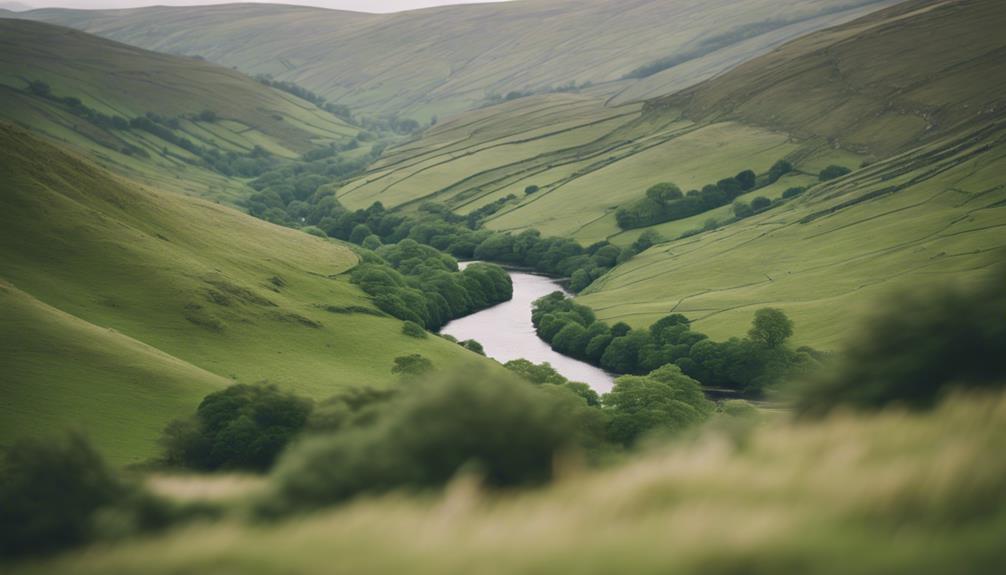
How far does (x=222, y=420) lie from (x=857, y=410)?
47725mm

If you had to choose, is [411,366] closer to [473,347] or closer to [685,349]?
[473,347]

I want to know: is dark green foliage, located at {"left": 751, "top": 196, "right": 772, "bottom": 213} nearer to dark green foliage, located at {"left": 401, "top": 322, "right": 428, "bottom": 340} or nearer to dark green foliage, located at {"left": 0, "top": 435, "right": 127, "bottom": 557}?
dark green foliage, located at {"left": 401, "top": 322, "right": 428, "bottom": 340}

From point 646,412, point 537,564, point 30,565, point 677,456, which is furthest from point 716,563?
point 646,412

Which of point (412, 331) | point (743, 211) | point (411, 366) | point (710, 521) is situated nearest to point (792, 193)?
point (743, 211)

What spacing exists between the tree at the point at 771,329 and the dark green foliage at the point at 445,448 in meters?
97.6

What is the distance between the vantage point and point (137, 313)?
→ 95062 millimetres

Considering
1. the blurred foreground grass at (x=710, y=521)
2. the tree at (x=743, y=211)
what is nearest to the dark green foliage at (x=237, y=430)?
the blurred foreground grass at (x=710, y=521)

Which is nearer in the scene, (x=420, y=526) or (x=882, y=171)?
(x=420, y=526)

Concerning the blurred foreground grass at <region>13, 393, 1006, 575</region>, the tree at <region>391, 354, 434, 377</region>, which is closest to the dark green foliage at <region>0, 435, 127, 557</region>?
the blurred foreground grass at <region>13, 393, 1006, 575</region>

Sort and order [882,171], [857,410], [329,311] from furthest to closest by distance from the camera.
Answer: [882,171], [329,311], [857,410]

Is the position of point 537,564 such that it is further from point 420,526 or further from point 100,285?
point 100,285

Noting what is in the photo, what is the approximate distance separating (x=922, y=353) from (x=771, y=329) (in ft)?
309

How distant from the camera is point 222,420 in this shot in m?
59.6

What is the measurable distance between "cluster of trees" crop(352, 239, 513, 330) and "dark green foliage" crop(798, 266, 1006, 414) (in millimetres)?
106217
